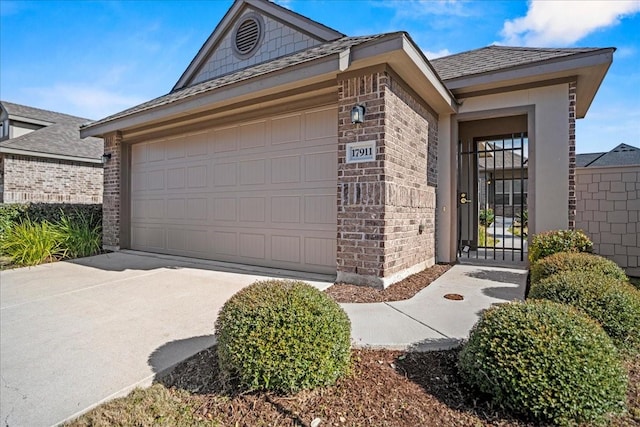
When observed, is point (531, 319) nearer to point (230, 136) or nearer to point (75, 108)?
point (230, 136)

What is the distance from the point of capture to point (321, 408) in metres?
2.08

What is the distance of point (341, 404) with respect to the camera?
2098 mm

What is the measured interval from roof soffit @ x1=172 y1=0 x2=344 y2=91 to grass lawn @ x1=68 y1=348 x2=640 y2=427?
21.0 ft

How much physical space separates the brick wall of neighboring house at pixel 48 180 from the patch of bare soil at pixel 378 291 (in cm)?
1402

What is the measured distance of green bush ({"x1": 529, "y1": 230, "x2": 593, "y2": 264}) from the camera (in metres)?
4.93

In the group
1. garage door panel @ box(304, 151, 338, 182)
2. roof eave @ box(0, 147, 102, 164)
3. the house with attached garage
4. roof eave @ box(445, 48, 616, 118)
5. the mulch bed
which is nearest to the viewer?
the mulch bed

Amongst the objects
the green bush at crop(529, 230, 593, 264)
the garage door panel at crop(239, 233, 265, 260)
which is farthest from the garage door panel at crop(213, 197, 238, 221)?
the green bush at crop(529, 230, 593, 264)

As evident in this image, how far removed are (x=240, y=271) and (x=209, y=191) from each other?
6.52 ft

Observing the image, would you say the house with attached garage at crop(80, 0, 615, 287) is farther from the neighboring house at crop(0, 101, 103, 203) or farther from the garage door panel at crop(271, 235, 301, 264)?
the neighboring house at crop(0, 101, 103, 203)

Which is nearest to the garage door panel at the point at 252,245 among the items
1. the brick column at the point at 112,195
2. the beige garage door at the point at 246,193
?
the beige garage door at the point at 246,193

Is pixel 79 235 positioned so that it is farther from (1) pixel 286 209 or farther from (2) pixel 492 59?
(2) pixel 492 59

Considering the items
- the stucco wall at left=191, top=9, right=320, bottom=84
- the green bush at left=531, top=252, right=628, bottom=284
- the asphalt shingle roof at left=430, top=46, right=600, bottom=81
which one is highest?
the stucco wall at left=191, top=9, right=320, bottom=84

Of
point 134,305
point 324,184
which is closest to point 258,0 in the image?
point 324,184

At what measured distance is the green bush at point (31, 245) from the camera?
22.9 feet
